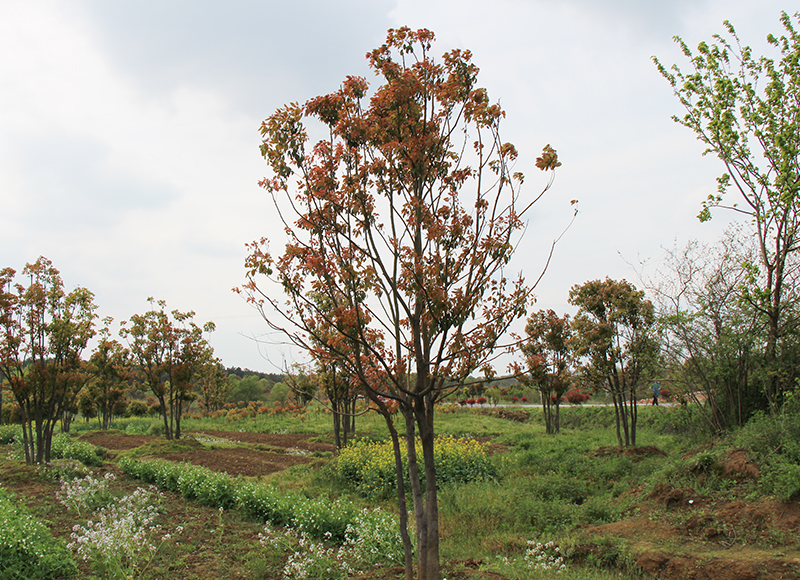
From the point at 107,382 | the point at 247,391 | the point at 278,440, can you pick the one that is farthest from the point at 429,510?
the point at 247,391

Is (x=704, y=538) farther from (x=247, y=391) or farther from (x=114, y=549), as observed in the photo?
(x=247, y=391)

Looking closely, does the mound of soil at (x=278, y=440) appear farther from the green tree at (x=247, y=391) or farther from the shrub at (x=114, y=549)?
the green tree at (x=247, y=391)

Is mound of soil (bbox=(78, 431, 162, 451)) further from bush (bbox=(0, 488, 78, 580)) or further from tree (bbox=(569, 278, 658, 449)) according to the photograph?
tree (bbox=(569, 278, 658, 449))

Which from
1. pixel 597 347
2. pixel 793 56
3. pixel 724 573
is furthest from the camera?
pixel 597 347

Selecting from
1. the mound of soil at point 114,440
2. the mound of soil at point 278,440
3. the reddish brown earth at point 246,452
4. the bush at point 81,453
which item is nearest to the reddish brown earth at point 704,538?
the reddish brown earth at point 246,452

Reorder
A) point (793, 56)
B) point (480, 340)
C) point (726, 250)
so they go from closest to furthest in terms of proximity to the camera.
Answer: point (480, 340)
point (793, 56)
point (726, 250)

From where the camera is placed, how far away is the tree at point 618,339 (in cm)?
1273

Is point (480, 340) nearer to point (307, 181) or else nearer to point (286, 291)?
point (286, 291)

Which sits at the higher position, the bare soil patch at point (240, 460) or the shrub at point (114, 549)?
the shrub at point (114, 549)

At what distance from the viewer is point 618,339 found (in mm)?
12969

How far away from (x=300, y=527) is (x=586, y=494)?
5.47 meters

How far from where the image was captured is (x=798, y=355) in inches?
349

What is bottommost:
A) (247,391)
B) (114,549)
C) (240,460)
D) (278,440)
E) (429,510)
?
(247,391)

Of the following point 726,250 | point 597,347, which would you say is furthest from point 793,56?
point 597,347
